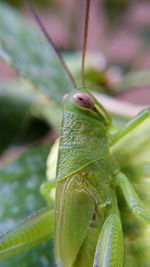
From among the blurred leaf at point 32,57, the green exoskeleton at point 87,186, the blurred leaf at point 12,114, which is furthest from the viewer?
the blurred leaf at point 12,114

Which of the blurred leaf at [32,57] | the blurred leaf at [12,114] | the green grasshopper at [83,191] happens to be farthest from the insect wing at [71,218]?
the blurred leaf at [12,114]

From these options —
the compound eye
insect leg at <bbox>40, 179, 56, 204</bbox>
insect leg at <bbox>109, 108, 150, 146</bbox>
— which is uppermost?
the compound eye

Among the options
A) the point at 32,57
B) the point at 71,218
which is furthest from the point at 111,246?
the point at 32,57

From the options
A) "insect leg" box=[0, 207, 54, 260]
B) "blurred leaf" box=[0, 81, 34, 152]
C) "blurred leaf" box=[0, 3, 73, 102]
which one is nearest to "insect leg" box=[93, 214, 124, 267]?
"insect leg" box=[0, 207, 54, 260]

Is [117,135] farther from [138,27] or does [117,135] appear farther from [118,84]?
[138,27]

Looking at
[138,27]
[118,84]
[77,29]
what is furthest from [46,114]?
[138,27]

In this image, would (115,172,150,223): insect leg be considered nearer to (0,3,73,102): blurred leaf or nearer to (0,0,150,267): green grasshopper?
(0,0,150,267): green grasshopper

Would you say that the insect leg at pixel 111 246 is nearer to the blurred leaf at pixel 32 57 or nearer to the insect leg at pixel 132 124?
the insect leg at pixel 132 124

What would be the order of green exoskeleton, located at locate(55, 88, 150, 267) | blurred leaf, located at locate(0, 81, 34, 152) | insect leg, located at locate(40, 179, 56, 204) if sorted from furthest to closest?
blurred leaf, located at locate(0, 81, 34, 152), insect leg, located at locate(40, 179, 56, 204), green exoskeleton, located at locate(55, 88, 150, 267)
